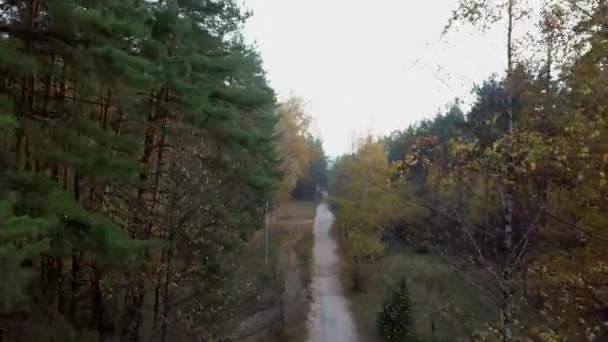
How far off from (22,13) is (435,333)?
1502cm

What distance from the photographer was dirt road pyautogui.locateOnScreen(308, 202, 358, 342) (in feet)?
57.4

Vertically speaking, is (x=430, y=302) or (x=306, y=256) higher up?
(x=430, y=302)

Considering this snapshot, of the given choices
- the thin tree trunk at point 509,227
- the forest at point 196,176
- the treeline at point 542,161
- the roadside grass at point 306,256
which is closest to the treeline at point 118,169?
the forest at point 196,176

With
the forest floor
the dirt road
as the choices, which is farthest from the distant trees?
the forest floor

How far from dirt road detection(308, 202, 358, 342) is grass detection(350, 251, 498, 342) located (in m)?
0.50

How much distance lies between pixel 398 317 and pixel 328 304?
213 inches

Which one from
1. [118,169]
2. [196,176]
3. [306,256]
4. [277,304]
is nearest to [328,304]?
[277,304]

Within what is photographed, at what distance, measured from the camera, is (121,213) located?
29.4 ft

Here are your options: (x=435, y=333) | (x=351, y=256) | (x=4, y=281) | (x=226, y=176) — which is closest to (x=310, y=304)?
(x=351, y=256)

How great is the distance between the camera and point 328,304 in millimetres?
21219

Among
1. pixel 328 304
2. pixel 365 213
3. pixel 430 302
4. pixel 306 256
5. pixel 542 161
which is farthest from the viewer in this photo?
pixel 306 256

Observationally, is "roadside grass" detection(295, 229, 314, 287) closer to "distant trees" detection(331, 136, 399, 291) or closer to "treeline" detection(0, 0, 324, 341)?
"distant trees" detection(331, 136, 399, 291)

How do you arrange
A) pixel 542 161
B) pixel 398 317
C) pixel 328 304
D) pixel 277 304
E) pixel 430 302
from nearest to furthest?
pixel 542 161, pixel 277 304, pixel 398 317, pixel 430 302, pixel 328 304

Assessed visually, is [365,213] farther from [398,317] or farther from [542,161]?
[542,161]
